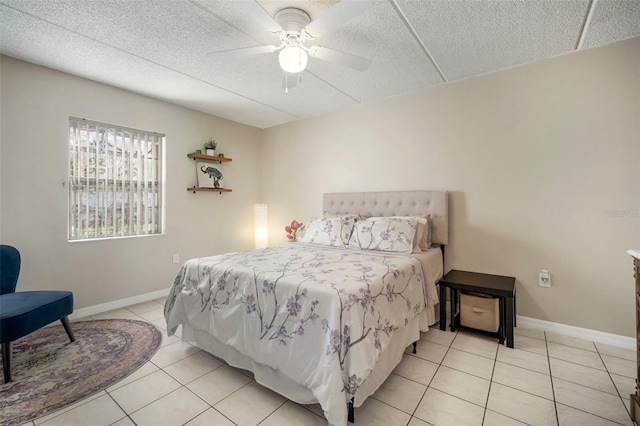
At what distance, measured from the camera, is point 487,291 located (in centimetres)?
237

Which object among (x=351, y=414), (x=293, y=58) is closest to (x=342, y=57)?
(x=293, y=58)

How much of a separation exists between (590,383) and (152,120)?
4.84 m

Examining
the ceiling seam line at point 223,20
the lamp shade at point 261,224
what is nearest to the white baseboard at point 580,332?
the ceiling seam line at point 223,20

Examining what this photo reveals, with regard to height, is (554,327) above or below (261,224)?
below

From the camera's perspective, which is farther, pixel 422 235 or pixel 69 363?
pixel 422 235

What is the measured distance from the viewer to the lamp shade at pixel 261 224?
480 centimetres

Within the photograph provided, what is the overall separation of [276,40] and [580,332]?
3.64 m

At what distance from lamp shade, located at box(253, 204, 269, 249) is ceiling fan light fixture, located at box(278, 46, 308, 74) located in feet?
10.1

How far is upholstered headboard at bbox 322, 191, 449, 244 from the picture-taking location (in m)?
3.03

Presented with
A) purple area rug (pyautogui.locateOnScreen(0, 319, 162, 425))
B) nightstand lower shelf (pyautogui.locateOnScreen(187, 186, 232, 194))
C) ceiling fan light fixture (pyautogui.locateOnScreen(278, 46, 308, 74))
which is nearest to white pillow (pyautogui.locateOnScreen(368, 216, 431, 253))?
ceiling fan light fixture (pyautogui.locateOnScreen(278, 46, 308, 74))

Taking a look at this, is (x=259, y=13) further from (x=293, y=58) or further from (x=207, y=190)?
(x=207, y=190)

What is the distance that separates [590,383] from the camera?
1.84 m

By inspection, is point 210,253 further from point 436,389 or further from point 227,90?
point 436,389

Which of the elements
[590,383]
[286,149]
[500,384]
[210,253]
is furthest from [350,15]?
[210,253]
